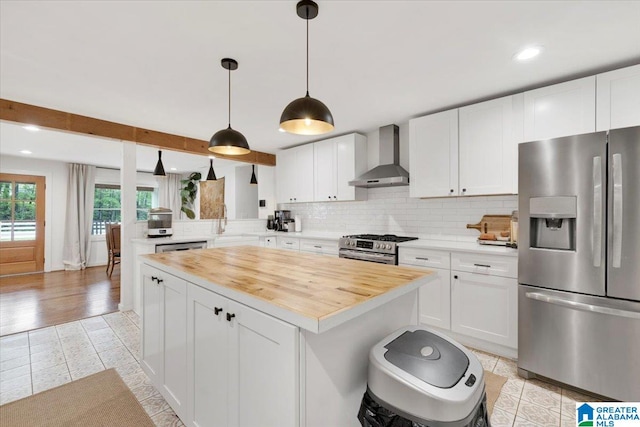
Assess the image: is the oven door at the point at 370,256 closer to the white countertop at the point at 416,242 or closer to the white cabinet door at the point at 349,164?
the white countertop at the point at 416,242

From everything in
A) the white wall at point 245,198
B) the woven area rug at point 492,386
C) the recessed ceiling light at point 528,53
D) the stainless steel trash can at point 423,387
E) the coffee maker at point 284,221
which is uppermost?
the recessed ceiling light at point 528,53

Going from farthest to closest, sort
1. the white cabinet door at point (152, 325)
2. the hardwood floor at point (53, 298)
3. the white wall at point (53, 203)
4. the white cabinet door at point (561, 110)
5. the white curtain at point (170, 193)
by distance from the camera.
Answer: the white curtain at point (170, 193) < the white wall at point (53, 203) < the hardwood floor at point (53, 298) < the white cabinet door at point (561, 110) < the white cabinet door at point (152, 325)

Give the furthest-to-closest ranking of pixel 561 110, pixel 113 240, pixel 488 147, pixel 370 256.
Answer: pixel 113 240 < pixel 370 256 < pixel 488 147 < pixel 561 110

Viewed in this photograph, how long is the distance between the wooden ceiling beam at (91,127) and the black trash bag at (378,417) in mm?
4108

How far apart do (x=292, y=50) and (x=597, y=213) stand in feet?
7.67

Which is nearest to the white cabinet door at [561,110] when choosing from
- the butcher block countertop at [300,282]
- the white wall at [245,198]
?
the butcher block countertop at [300,282]

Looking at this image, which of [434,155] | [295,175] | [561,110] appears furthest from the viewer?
[295,175]

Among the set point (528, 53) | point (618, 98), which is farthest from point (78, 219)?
point (618, 98)

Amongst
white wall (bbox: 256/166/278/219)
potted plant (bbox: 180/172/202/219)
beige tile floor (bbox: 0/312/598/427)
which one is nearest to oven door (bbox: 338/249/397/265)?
A: beige tile floor (bbox: 0/312/598/427)

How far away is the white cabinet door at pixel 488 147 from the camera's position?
8.88ft

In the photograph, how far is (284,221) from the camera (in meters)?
5.17

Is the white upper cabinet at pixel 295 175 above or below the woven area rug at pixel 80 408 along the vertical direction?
above

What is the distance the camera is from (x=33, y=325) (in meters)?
3.27

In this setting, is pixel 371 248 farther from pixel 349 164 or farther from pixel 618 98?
pixel 618 98
